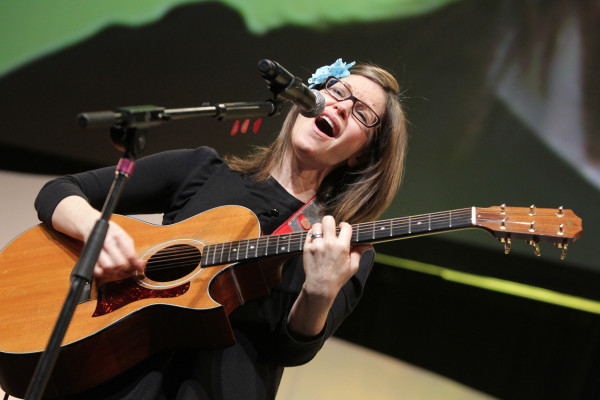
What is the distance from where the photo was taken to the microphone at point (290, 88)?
Answer: 3.96 feet

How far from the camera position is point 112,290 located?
1.46m

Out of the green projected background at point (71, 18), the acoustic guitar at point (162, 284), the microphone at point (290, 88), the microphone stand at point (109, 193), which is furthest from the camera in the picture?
the green projected background at point (71, 18)

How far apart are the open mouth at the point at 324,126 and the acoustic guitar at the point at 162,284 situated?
46 cm

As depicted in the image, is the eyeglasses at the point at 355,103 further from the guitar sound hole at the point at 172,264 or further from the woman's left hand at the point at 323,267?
the guitar sound hole at the point at 172,264

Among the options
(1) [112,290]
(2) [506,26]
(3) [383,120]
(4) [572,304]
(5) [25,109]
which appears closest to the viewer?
(1) [112,290]

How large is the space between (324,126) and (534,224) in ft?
2.69

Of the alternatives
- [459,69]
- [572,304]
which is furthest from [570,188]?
[459,69]

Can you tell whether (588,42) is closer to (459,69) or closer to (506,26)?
(506,26)

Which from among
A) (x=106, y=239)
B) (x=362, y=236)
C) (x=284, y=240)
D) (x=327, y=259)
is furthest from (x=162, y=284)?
(x=362, y=236)

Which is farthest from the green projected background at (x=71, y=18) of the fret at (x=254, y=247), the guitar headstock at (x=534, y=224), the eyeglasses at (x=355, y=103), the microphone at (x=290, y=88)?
the guitar headstock at (x=534, y=224)

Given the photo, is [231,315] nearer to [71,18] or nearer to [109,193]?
[109,193]

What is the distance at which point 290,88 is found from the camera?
1273 millimetres

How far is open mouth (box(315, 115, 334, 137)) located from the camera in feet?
5.96

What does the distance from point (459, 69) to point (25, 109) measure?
2912 mm
